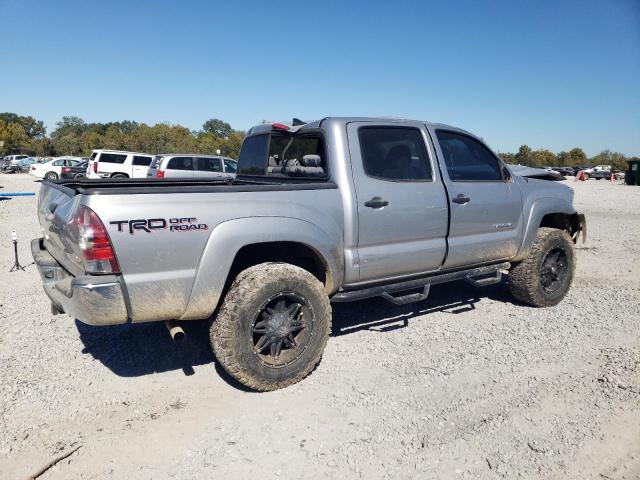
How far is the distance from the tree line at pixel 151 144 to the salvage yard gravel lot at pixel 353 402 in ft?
158

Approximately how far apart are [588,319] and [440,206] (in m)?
2.23

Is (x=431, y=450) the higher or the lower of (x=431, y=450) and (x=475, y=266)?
the lower

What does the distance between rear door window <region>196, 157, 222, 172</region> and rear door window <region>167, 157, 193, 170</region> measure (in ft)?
1.15

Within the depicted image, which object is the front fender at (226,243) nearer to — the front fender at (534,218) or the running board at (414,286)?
the running board at (414,286)

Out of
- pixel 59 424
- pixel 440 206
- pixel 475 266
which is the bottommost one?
pixel 59 424

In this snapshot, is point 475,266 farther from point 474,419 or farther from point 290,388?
point 290,388

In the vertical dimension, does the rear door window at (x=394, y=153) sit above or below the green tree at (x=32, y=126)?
below

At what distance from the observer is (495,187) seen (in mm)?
4684

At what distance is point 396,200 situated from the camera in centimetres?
386

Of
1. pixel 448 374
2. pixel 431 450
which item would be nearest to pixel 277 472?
pixel 431 450

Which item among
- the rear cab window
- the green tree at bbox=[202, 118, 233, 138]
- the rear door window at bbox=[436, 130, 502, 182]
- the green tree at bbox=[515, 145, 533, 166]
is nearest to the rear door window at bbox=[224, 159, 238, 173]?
the rear cab window

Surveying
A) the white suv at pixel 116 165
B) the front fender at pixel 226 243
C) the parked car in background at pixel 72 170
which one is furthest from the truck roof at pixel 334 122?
the parked car in background at pixel 72 170

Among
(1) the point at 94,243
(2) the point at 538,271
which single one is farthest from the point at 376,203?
(2) the point at 538,271

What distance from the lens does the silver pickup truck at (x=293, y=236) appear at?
111 inches
